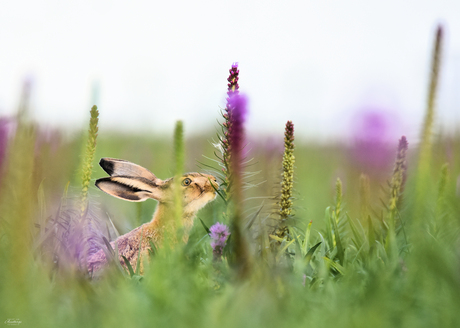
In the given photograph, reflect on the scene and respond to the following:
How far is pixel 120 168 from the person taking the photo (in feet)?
7.68

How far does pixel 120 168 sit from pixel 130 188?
13cm

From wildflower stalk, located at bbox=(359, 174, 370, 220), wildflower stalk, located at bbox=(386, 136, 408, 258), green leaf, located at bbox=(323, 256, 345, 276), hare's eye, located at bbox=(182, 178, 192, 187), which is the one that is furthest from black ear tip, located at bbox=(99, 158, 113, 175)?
wildflower stalk, located at bbox=(386, 136, 408, 258)

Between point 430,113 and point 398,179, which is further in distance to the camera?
point 398,179

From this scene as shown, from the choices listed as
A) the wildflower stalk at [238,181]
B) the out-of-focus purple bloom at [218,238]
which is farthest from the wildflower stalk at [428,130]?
the out-of-focus purple bloom at [218,238]

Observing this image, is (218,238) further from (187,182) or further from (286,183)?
(187,182)

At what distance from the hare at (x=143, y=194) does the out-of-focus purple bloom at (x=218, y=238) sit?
0.26m

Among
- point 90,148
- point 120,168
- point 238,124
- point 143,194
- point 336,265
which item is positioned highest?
point 238,124

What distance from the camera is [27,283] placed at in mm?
1329

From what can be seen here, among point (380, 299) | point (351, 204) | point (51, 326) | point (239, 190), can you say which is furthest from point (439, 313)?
point (351, 204)

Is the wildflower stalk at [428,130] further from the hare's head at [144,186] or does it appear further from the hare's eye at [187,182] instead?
the hare's eye at [187,182]

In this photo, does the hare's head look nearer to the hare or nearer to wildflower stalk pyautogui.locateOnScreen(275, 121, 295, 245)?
the hare

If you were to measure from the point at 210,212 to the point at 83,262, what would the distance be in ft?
3.29

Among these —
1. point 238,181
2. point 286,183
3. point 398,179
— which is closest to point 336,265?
point 286,183

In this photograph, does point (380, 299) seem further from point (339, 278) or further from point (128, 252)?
point (128, 252)
